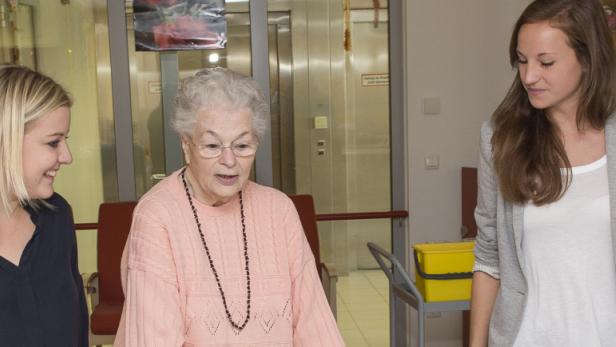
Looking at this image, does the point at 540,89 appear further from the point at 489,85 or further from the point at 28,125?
the point at 489,85

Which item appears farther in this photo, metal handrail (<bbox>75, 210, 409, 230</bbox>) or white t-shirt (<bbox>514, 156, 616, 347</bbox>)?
metal handrail (<bbox>75, 210, 409, 230</bbox>)

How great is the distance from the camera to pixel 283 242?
1893mm

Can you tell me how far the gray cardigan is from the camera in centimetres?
163

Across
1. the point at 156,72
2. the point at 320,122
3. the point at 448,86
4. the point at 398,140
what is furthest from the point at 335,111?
the point at 156,72

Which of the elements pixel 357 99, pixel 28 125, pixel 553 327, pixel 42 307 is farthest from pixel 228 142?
pixel 357 99

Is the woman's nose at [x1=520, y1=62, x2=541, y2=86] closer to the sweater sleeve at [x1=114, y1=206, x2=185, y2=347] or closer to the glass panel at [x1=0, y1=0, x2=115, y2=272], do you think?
the sweater sleeve at [x1=114, y1=206, x2=185, y2=347]

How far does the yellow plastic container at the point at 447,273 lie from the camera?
2.96 m

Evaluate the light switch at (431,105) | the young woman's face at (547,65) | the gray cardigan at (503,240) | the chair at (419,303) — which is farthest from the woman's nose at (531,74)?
the light switch at (431,105)

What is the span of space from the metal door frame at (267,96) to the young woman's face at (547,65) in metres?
2.67

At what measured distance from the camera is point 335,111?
172 inches

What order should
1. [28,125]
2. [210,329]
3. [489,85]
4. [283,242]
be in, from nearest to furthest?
[28,125] → [210,329] → [283,242] → [489,85]

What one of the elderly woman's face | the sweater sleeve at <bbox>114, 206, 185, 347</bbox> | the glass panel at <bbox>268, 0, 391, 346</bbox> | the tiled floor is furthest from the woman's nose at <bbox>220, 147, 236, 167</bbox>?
the tiled floor

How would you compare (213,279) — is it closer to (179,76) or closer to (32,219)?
(32,219)

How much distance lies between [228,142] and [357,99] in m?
2.70
